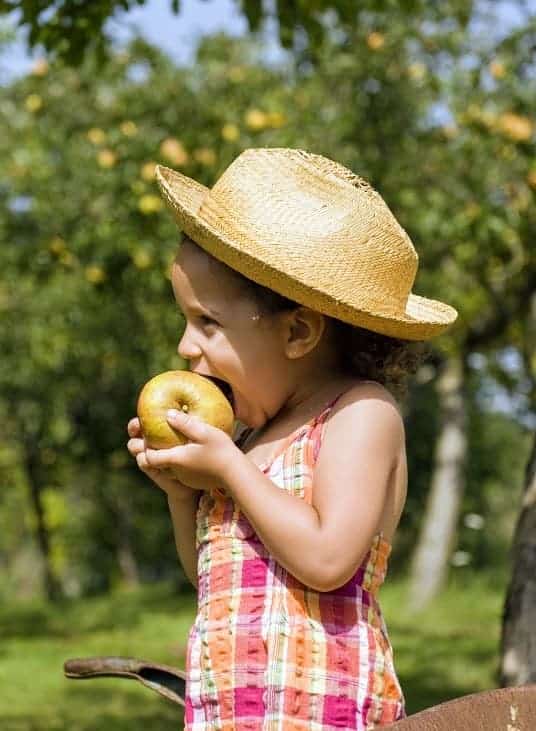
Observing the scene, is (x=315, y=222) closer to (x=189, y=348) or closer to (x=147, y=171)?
(x=189, y=348)

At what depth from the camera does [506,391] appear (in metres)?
11.5

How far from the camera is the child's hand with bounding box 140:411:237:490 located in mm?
1910

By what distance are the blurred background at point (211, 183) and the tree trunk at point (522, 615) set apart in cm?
9

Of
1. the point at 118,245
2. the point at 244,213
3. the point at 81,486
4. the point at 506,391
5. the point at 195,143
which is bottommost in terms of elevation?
the point at 81,486

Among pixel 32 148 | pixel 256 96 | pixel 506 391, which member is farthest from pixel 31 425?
pixel 256 96

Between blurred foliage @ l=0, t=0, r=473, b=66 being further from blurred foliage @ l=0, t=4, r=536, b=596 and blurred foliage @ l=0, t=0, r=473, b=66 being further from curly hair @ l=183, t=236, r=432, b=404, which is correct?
curly hair @ l=183, t=236, r=432, b=404

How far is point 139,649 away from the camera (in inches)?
348

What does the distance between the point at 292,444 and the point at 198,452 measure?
7.4 inches

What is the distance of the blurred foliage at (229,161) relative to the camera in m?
7.65

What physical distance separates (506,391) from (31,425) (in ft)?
17.9

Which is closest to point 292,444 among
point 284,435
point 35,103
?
point 284,435

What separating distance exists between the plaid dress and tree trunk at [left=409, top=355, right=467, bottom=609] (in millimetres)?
9106

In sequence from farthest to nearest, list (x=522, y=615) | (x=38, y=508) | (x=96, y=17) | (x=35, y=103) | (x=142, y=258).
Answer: (x=38, y=508) → (x=35, y=103) → (x=142, y=258) → (x=96, y=17) → (x=522, y=615)

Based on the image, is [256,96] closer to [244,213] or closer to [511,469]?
[244,213]
